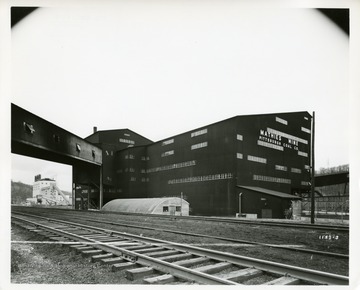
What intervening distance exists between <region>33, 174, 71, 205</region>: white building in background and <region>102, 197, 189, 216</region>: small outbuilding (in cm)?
146

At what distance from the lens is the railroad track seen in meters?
3.75

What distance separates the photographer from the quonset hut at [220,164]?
6.32m

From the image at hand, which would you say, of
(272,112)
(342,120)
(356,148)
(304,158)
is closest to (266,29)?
(272,112)

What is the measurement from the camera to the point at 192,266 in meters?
4.20

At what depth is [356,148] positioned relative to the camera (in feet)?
15.8

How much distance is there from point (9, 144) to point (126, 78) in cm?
249

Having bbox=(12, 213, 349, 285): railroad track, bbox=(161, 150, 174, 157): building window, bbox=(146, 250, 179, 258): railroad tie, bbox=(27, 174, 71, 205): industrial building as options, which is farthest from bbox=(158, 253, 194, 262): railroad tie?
bbox=(161, 150, 174, 157): building window

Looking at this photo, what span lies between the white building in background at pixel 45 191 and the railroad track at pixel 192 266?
492 millimetres

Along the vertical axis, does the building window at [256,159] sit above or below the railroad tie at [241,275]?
above

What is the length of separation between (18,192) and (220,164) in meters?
6.58

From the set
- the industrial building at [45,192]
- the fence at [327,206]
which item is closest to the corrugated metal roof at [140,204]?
the industrial building at [45,192]

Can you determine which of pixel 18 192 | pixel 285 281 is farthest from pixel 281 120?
pixel 18 192

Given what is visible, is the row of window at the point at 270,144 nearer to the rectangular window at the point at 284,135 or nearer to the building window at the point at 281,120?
the rectangular window at the point at 284,135

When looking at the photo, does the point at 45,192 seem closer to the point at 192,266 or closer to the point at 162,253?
the point at 162,253
